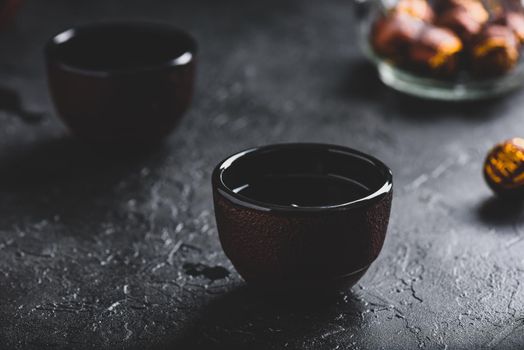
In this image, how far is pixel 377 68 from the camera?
3.83 feet

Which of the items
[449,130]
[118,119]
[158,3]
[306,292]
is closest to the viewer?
[306,292]

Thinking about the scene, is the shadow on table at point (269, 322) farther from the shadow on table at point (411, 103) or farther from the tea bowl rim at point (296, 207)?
the shadow on table at point (411, 103)

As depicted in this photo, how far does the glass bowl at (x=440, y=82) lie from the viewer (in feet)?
3.43

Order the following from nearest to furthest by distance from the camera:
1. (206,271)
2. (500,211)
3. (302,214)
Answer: (302,214) → (206,271) → (500,211)

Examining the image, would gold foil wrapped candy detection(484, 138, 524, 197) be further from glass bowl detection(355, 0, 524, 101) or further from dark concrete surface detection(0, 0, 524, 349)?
glass bowl detection(355, 0, 524, 101)

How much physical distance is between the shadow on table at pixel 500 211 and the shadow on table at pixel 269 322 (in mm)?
203

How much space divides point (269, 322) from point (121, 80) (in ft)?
1.12

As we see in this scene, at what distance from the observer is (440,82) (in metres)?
1.04

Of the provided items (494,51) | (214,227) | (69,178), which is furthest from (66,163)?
(494,51)

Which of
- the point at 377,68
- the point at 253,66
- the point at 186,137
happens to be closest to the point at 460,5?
the point at 377,68

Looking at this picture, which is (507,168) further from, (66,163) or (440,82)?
(66,163)

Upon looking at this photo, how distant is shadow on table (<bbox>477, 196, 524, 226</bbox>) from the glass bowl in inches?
10.1

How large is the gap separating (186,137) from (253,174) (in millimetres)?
319

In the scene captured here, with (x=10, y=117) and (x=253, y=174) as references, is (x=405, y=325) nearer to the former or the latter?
(x=253, y=174)
